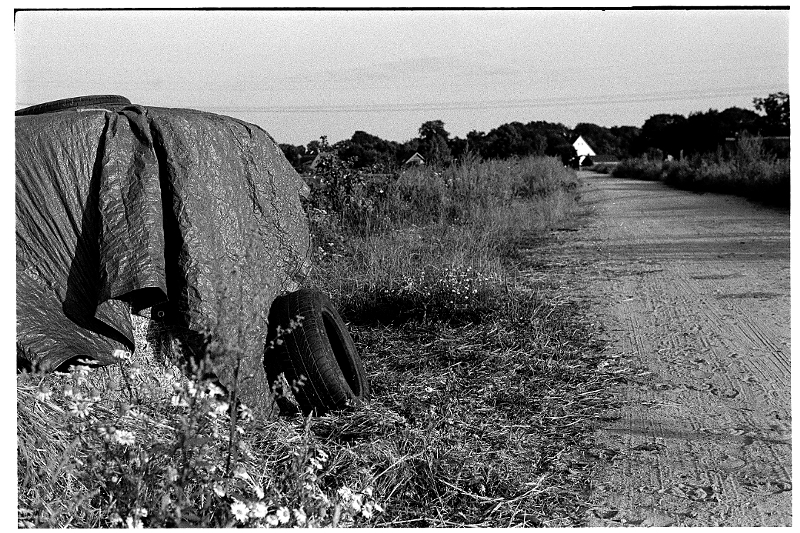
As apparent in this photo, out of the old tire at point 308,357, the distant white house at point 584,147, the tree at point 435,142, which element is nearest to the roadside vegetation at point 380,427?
the old tire at point 308,357

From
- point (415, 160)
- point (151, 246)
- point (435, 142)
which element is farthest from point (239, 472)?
point (435, 142)

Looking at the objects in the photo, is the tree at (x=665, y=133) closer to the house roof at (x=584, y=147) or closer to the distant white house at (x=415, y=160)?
the house roof at (x=584, y=147)

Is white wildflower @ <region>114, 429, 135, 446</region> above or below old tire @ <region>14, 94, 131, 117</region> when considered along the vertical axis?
below

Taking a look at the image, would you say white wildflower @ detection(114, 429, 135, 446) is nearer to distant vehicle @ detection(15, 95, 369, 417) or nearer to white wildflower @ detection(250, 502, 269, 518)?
white wildflower @ detection(250, 502, 269, 518)

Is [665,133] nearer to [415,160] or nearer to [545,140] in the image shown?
[545,140]

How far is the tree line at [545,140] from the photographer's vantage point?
1391cm

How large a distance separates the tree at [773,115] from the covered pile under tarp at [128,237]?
1532 cm

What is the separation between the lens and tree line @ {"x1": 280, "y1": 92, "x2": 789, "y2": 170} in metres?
13.9

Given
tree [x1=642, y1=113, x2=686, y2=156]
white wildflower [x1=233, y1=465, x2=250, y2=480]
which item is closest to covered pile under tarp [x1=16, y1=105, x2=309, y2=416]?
white wildflower [x1=233, y1=465, x2=250, y2=480]

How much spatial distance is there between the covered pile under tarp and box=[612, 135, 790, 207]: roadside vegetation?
49.9ft

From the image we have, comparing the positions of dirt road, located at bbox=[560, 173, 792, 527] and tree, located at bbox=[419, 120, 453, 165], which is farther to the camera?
tree, located at bbox=[419, 120, 453, 165]

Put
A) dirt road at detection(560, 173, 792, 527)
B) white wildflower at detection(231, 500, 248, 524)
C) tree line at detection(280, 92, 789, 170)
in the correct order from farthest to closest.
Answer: tree line at detection(280, 92, 789, 170), dirt road at detection(560, 173, 792, 527), white wildflower at detection(231, 500, 248, 524)

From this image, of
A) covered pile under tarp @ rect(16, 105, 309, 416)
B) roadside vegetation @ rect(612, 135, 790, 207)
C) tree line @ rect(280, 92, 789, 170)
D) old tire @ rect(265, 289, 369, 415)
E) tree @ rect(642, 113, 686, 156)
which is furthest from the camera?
tree @ rect(642, 113, 686, 156)

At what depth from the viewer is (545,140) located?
116 feet
